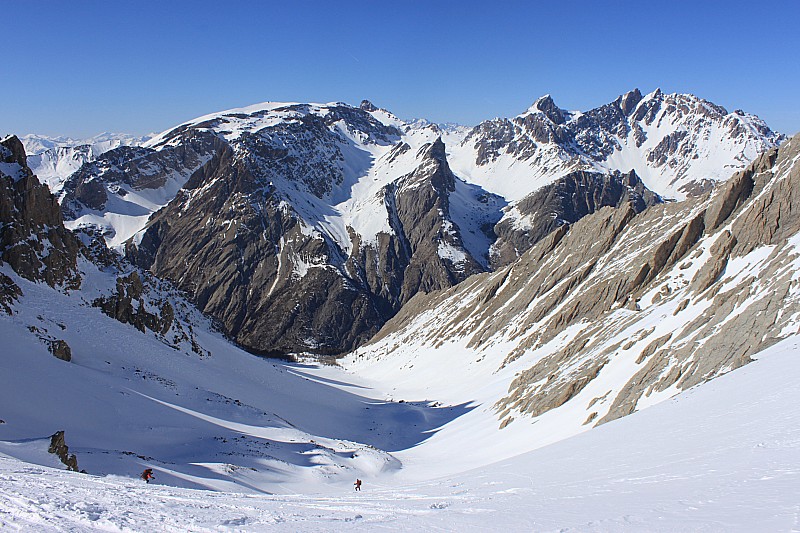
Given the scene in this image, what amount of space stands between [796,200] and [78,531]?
220ft

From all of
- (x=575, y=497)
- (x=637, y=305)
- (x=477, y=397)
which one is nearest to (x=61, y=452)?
(x=575, y=497)

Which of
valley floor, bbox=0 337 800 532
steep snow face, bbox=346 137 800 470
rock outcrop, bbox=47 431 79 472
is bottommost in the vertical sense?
valley floor, bbox=0 337 800 532

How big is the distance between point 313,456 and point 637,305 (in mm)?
44040

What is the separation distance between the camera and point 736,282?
159 feet

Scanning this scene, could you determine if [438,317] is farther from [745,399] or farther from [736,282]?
Result: [745,399]

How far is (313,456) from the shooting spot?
1564 inches

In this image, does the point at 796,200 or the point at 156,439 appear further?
the point at 796,200

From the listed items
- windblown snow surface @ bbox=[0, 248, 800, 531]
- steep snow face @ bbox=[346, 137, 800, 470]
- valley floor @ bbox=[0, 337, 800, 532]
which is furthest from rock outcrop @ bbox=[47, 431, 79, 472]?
steep snow face @ bbox=[346, 137, 800, 470]

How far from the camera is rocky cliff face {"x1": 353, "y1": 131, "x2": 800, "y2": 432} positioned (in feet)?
124

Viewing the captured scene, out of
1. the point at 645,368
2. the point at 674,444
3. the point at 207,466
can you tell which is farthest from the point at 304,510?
the point at 645,368

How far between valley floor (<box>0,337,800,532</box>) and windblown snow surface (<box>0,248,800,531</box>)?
70 millimetres

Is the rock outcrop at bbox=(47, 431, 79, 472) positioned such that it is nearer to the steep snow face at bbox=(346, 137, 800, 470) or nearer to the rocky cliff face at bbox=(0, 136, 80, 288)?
the steep snow face at bbox=(346, 137, 800, 470)

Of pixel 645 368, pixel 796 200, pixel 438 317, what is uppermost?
pixel 438 317

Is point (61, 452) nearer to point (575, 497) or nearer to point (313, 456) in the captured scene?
point (313, 456)
